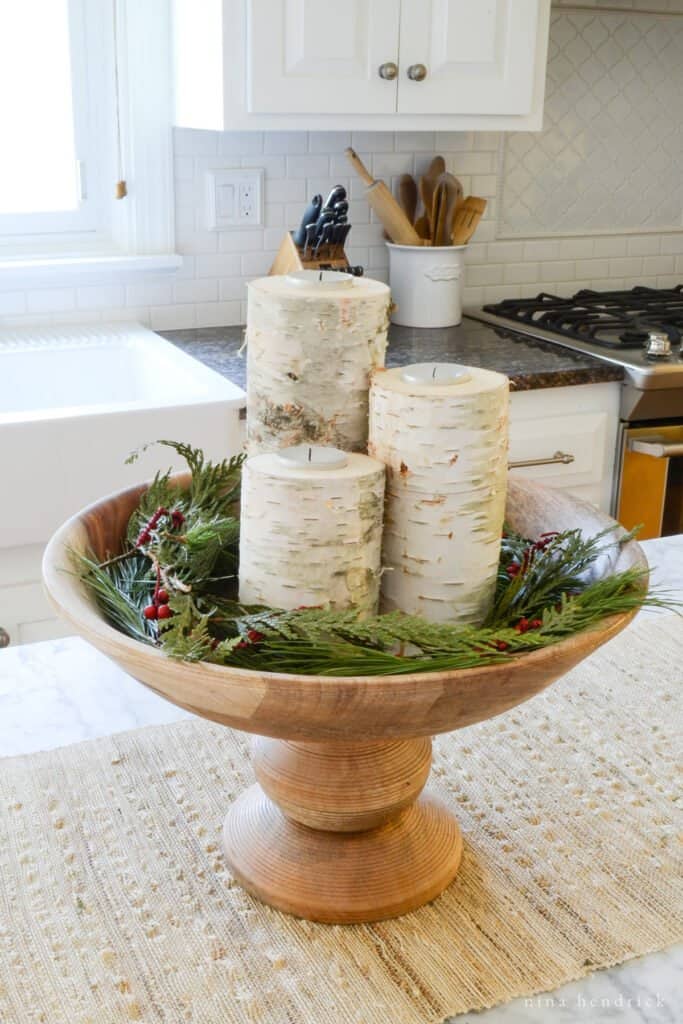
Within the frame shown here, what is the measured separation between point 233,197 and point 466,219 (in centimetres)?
55

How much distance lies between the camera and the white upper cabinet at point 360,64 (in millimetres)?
2162

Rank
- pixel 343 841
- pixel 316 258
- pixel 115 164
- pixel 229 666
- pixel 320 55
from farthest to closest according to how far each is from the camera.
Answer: pixel 115 164
pixel 316 258
pixel 320 55
pixel 343 841
pixel 229 666

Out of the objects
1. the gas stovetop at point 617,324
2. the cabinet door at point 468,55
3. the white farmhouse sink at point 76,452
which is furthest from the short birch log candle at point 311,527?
the cabinet door at point 468,55

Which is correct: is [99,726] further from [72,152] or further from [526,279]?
[526,279]

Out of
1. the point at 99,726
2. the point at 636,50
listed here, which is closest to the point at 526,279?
the point at 636,50

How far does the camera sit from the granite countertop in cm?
227

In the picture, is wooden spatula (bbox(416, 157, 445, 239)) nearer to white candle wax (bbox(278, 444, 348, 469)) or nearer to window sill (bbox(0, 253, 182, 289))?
window sill (bbox(0, 253, 182, 289))

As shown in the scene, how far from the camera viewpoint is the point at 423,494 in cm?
74

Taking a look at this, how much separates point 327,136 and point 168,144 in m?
0.38

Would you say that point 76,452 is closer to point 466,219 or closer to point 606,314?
point 466,219

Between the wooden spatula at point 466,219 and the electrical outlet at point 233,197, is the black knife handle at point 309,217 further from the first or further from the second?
the wooden spatula at point 466,219

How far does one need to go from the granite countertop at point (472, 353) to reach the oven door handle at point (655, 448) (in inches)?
5.7

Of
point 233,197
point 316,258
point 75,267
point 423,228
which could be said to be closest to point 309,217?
point 316,258

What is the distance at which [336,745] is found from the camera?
0.73 metres
